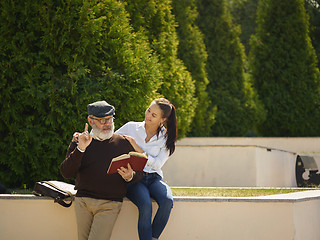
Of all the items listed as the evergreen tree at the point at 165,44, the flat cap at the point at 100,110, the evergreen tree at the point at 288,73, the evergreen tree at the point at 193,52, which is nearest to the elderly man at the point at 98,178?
the flat cap at the point at 100,110

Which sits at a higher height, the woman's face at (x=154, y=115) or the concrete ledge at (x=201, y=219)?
the woman's face at (x=154, y=115)

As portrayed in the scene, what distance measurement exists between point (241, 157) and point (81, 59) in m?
5.59

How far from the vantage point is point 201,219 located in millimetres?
6293

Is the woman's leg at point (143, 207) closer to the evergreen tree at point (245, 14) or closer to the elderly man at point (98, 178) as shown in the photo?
the elderly man at point (98, 178)

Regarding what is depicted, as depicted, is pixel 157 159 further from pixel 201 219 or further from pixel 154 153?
pixel 201 219

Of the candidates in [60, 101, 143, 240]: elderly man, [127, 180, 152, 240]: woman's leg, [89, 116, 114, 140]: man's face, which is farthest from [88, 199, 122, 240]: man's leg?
[89, 116, 114, 140]: man's face

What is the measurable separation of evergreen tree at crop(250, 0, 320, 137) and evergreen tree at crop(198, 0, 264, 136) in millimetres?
713

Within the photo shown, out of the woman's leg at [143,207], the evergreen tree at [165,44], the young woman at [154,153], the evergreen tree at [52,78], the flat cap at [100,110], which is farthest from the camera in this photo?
the evergreen tree at [165,44]

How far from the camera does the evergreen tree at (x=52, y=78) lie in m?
8.45

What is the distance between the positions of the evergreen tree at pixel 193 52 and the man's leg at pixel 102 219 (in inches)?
535

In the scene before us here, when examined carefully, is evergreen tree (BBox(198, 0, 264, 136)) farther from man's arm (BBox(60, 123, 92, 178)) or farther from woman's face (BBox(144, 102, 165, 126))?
man's arm (BBox(60, 123, 92, 178))

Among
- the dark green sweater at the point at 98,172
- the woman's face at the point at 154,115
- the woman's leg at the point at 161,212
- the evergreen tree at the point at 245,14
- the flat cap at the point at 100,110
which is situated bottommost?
the woman's leg at the point at 161,212

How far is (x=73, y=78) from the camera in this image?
28.1 feet

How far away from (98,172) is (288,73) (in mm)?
18064
